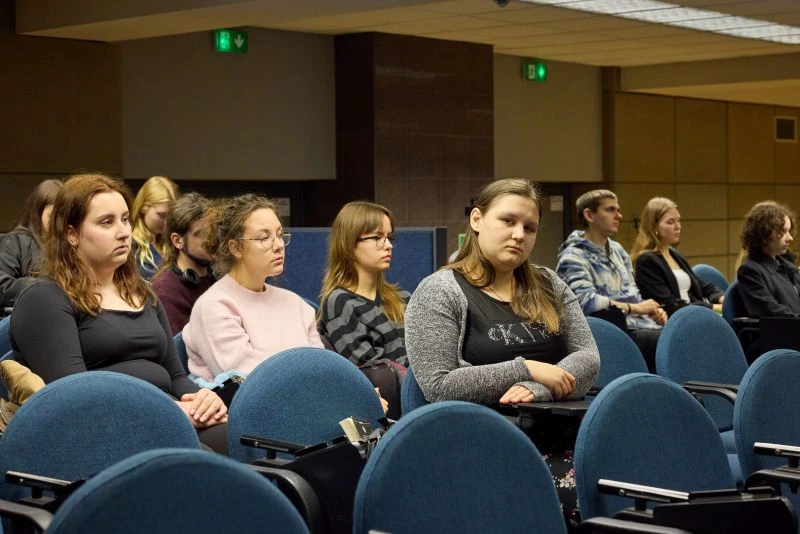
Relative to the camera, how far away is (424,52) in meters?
9.62

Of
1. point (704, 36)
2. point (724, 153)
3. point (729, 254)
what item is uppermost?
point (704, 36)

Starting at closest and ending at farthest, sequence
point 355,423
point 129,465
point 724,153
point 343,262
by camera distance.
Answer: point 129,465 → point 355,423 → point 343,262 → point 724,153

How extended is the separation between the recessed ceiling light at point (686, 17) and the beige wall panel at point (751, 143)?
133 inches

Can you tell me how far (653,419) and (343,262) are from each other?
2.10 m

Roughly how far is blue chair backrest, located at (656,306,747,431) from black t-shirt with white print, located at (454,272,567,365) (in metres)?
1.15

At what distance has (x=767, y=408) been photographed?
3121 millimetres

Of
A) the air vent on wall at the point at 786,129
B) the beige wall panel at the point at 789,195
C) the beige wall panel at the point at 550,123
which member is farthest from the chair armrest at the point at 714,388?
the air vent on wall at the point at 786,129

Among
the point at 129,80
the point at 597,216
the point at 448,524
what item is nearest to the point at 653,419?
the point at 448,524

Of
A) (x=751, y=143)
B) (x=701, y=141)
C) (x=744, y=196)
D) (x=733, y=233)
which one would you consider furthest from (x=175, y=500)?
(x=751, y=143)

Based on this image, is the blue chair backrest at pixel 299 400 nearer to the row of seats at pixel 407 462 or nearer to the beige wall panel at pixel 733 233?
the row of seats at pixel 407 462

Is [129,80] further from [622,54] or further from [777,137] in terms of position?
[777,137]

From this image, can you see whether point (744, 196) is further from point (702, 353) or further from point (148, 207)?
point (702, 353)

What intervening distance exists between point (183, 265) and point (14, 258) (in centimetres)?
89

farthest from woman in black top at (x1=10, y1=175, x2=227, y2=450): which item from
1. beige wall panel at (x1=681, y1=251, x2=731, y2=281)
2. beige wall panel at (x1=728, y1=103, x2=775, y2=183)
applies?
beige wall panel at (x1=728, y1=103, x2=775, y2=183)
